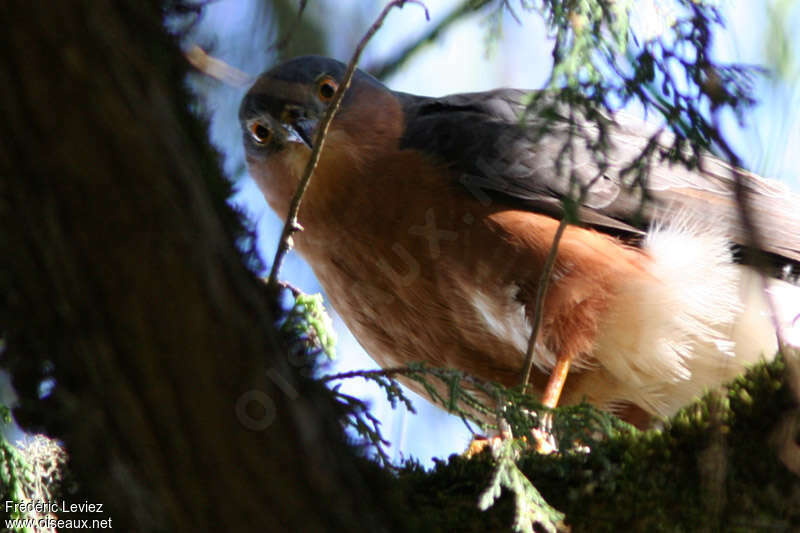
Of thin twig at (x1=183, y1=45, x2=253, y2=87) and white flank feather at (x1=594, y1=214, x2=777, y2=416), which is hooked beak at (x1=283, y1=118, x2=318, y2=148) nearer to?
thin twig at (x1=183, y1=45, x2=253, y2=87)

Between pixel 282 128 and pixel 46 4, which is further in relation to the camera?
pixel 282 128

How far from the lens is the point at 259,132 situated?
3.59m

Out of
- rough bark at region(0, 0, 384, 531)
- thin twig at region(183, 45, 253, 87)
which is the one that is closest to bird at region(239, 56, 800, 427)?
thin twig at region(183, 45, 253, 87)

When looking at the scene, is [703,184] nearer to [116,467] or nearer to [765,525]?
[765,525]

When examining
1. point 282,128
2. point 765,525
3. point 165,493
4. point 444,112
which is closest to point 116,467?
point 165,493

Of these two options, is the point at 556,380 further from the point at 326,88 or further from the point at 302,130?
the point at 326,88

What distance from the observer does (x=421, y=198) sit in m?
3.24

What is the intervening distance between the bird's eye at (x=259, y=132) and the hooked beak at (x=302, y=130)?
0.14m

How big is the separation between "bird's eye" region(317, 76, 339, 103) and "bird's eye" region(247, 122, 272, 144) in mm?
288

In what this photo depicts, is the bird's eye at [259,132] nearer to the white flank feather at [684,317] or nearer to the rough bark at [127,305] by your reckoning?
the white flank feather at [684,317]

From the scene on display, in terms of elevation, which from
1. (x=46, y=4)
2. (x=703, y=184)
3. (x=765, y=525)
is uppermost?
(x=703, y=184)

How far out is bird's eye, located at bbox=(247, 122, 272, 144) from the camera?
3562 mm

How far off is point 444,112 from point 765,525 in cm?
231

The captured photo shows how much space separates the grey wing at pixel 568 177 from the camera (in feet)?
10.7
